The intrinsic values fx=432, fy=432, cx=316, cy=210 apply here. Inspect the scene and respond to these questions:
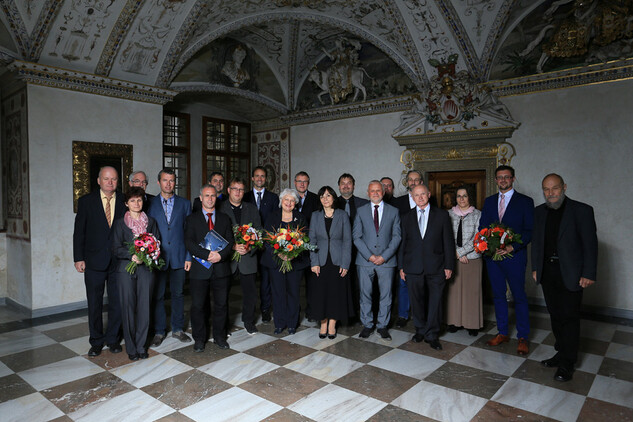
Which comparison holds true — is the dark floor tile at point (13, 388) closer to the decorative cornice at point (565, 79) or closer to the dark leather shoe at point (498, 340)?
the dark leather shoe at point (498, 340)

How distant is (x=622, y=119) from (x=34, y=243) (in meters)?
8.44

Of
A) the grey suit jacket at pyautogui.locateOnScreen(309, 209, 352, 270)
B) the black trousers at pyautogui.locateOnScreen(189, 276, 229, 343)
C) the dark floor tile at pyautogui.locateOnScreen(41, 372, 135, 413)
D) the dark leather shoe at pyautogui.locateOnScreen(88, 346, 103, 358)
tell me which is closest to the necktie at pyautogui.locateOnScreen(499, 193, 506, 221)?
the grey suit jacket at pyautogui.locateOnScreen(309, 209, 352, 270)

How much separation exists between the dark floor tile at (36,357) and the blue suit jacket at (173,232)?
1.36 m

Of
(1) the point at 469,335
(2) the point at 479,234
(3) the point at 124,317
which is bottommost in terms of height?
(1) the point at 469,335

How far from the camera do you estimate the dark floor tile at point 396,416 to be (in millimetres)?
3154

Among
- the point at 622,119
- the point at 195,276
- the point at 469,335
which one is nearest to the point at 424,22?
the point at 622,119

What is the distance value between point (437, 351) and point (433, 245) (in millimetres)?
1122

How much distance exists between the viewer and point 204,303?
4.62 m

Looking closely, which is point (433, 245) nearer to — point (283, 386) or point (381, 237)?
point (381, 237)

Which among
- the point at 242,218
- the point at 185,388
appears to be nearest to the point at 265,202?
the point at 242,218

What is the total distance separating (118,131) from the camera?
6.98m

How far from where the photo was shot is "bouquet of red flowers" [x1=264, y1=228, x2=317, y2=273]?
180 inches

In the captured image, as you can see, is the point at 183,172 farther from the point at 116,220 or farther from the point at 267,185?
the point at 116,220

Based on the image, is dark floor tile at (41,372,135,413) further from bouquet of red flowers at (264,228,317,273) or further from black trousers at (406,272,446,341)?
black trousers at (406,272,446,341)
